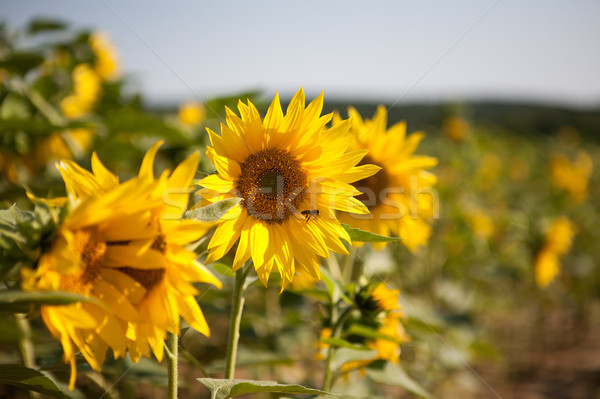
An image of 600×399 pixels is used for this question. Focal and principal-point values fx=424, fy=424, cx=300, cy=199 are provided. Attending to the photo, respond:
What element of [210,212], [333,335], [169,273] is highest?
[210,212]

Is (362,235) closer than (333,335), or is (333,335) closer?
(362,235)

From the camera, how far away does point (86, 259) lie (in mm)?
729

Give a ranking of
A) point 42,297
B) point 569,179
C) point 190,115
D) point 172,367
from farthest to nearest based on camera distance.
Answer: point 569,179 → point 190,115 → point 172,367 → point 42,297

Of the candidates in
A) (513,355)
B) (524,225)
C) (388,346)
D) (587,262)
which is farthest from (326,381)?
(587,262)

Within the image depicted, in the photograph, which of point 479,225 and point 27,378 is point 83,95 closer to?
point 27,378

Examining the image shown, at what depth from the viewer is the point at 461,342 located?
2186mm

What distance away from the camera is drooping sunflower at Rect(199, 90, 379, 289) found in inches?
38.0

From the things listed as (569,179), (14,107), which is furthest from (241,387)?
(569,179)

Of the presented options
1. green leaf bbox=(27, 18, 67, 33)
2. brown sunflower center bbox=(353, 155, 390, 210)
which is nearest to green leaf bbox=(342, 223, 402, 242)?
brown sunflower center bbox=(353, 155, 390, 210)

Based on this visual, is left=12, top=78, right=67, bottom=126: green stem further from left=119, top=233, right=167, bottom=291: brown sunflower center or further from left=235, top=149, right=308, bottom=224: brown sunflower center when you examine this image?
left=119, top=233, right=167, bottom=291: brown sunflower center

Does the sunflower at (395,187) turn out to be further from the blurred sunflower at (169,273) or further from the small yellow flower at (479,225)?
the small yellow flower at (479,225)

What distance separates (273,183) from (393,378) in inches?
26.1

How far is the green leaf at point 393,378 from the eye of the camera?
1.20 meters

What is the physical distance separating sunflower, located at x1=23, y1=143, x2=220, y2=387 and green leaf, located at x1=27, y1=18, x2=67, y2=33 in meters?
1.60
